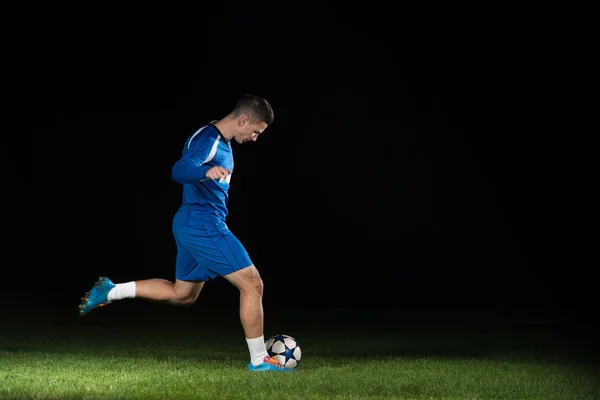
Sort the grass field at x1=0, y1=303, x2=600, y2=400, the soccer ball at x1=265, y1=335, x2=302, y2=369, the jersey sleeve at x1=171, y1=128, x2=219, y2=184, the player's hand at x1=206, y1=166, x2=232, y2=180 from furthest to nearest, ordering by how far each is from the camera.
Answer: the soccer ball at x1=265, y1=335, x2=302, y2=369 < the jersey sleeve at x1=171, y1=128, x2=219, y2=184 < the player's hand at x1=206, y1=166, x2=232, y2=180 < the grass field at x1=0, y1=303, x2=600, y2=400

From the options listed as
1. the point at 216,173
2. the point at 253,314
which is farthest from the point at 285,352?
the point at 216,173

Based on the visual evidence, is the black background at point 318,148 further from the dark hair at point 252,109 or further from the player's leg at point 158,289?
the dark hair at point 252,109

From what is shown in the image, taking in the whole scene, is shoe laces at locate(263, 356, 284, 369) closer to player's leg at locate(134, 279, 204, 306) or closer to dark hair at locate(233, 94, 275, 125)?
player's leg at locate(134, 279, 204, 306)

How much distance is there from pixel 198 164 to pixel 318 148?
12.9 meters

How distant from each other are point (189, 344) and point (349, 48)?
10321 mm

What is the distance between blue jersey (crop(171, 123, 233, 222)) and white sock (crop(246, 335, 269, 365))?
86 cm

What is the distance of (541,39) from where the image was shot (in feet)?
53.6

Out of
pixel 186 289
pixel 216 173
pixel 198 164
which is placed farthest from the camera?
pixel 186 289

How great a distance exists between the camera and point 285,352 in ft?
20.2

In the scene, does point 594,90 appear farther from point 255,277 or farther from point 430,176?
point 255,277

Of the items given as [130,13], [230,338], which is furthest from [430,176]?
[230,338]

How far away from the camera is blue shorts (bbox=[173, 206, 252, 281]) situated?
6023 millimetres

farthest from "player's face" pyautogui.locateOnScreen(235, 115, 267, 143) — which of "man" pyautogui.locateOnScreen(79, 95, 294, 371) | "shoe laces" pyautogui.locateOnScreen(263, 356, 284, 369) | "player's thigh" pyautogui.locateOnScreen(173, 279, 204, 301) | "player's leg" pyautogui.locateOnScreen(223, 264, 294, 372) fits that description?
"shoe laces" pyautogui.locateOnScreen(263, 356, 284, 369)

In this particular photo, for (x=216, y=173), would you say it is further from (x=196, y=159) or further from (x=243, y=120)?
(x=243, y=120)
